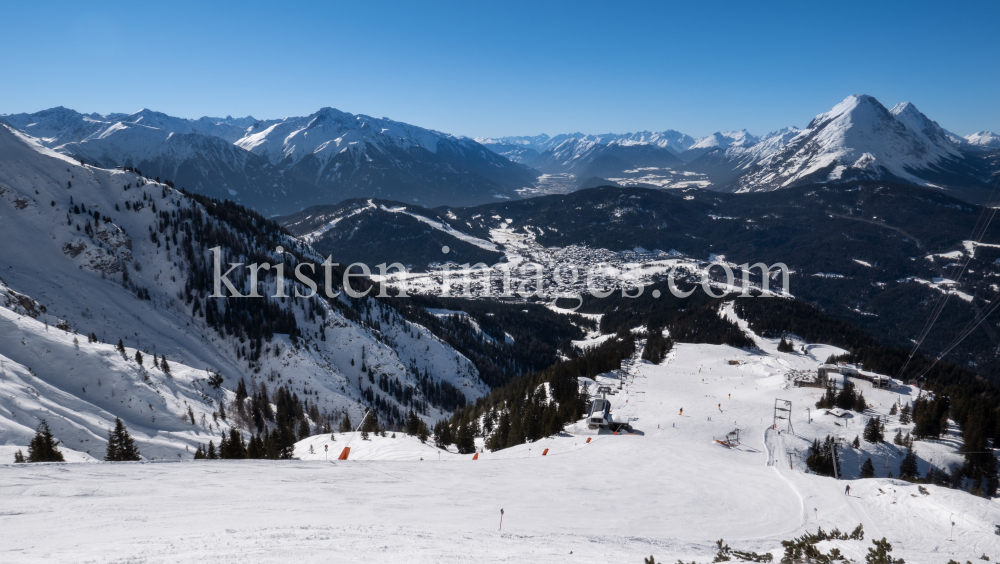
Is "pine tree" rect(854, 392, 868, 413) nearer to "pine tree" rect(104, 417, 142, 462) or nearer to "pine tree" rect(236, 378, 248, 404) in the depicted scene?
"pine tree" rect(104, 417, 142, 462)

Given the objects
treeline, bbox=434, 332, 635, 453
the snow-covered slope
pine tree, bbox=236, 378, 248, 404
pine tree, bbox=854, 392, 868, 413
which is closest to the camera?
treeline, bbox=434, 332, 635, 453

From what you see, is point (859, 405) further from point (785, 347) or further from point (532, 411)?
point (785, 347)

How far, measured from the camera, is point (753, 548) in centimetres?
2692

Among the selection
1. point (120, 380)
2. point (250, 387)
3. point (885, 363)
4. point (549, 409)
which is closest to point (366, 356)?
point (250, 387)

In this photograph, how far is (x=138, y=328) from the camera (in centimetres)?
10838

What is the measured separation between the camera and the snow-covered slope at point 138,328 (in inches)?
2734

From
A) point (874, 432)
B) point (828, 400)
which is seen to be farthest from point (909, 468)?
point (828, 400)

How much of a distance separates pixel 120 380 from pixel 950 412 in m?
136

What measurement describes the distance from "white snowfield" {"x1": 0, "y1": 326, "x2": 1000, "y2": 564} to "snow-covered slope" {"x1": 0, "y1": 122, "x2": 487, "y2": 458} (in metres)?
39.5

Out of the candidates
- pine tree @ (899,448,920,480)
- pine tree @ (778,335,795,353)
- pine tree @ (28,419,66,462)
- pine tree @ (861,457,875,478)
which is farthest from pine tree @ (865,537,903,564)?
pine tree @ (778,335,795,353)

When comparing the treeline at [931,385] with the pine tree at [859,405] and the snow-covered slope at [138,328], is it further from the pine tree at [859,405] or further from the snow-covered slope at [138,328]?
the snow-covered slope at [138,328]

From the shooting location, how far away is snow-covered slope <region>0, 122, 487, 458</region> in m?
69.4

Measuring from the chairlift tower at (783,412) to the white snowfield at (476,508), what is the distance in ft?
24.3

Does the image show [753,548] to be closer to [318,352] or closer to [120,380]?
[120,380]
